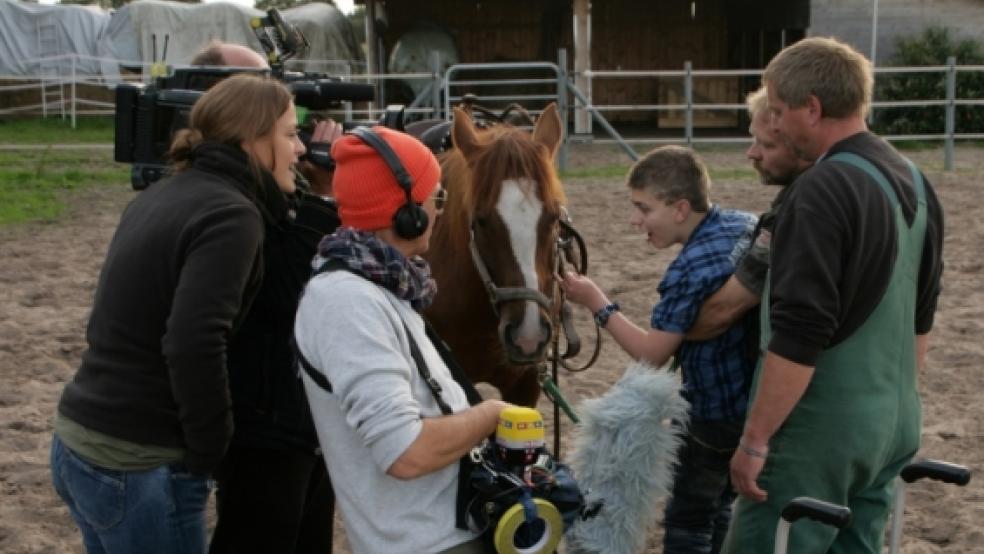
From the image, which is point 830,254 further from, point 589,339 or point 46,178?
point 46,178

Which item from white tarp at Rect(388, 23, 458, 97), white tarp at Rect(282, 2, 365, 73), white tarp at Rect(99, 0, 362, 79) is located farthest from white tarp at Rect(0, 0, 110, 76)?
white tarp at Rect(388, 23, 458, 97)

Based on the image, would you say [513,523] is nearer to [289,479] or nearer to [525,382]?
[289,479]

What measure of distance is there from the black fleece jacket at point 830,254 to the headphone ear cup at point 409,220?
2.55 ft

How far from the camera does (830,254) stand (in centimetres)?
224

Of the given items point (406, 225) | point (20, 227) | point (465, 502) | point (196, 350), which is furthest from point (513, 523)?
point (20, 227)

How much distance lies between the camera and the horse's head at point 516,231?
3.34 metres

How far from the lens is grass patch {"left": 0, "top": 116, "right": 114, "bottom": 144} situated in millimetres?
18250

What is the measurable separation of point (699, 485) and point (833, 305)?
830mm

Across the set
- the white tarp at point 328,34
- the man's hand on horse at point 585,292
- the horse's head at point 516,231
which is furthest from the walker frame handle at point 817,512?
the white tarp at point 328,34

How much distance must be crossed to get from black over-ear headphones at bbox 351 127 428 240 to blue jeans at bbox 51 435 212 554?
2.49ft

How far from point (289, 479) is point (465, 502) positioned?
837 mm

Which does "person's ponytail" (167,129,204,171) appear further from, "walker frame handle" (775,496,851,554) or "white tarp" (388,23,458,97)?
"white tarp" (388,23,458,97)

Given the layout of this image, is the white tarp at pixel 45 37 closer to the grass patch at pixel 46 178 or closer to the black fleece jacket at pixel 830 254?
the grass patch at pixel 46 178

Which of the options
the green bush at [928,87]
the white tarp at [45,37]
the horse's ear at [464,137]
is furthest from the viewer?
the white tarp at [45,37]
